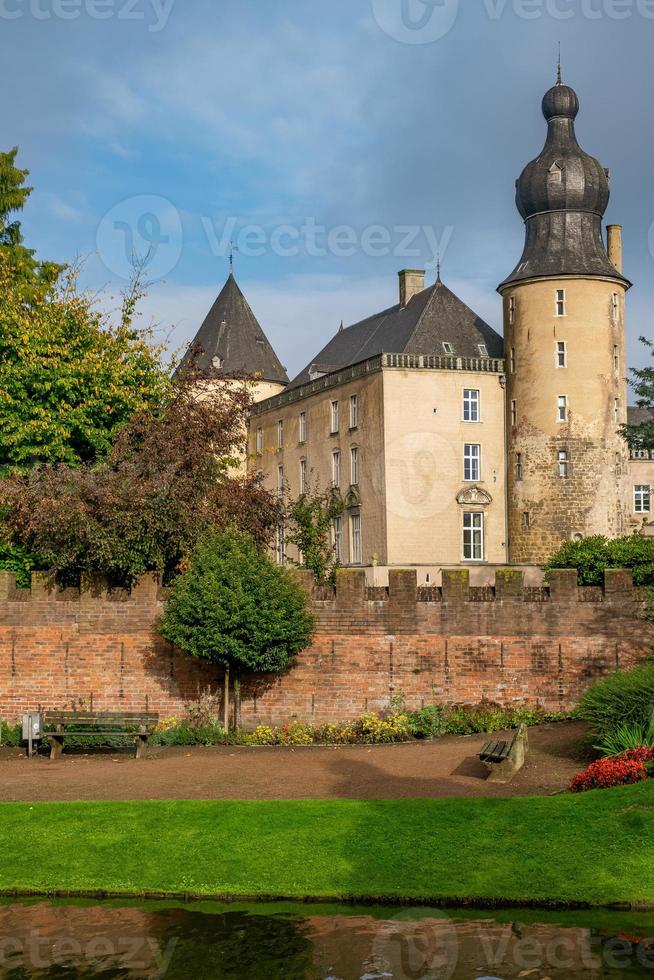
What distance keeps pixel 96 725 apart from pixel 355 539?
109 ft

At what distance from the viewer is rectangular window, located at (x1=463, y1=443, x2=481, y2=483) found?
56.0m

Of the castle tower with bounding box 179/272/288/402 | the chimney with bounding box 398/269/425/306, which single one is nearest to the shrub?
the chimney with bounding box 398/269/425/306

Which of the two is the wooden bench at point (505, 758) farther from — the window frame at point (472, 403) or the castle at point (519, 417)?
the window frame at point (472, 403)

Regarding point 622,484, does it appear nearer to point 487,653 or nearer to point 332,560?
point 332,560

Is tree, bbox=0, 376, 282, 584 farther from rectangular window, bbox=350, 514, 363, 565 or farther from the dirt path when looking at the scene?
rectangular window, bbox=350, 514, 363, 565

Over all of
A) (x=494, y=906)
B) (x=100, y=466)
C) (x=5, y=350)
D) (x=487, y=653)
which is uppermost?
(x=5, y=350)

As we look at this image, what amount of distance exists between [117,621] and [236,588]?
3592 millimetres

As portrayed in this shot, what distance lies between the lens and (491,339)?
59781 millimetres

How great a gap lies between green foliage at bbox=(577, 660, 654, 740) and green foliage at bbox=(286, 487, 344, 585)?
896 inches

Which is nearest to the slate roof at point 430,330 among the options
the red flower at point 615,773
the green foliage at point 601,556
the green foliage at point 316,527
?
the green foliage at point 316,527

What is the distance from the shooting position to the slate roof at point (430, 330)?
5831cm

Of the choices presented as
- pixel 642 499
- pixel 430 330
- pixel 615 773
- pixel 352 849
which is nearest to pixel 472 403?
pixel 430 330

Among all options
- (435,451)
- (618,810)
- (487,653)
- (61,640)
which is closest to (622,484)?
(435,451)

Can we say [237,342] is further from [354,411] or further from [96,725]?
[96,725]
